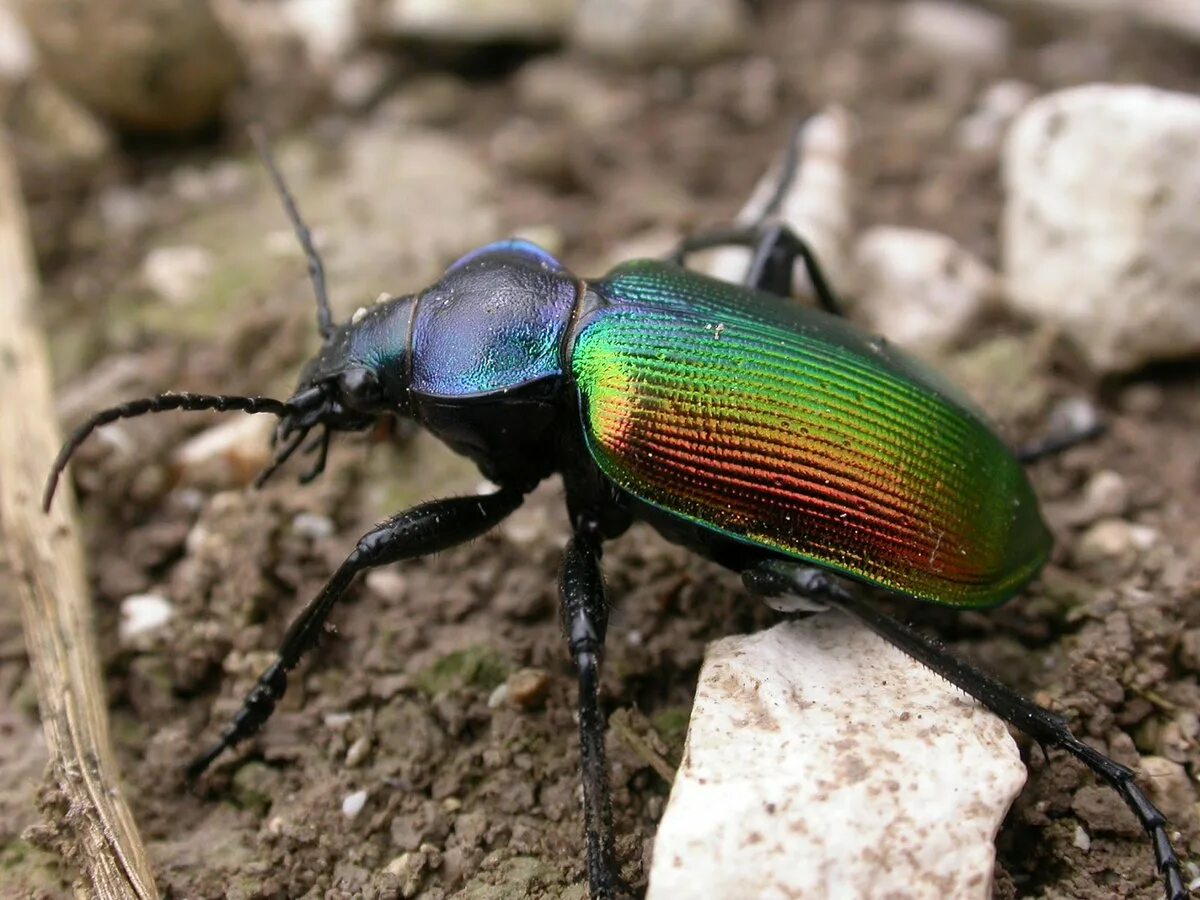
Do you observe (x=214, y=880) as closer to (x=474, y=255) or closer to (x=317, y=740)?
(x=317, y=740)

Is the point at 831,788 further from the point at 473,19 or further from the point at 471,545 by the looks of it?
the point at 473,19

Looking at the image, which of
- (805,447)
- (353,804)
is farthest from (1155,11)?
(353,804)

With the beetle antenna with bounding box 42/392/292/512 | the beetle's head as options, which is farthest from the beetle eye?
the beetle antenna with bounding box 42/392/292/512

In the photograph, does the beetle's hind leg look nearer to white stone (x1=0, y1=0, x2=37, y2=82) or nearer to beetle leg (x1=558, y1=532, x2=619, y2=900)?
beetle leg (x1=558, y1=532, x2=619, y2=900)

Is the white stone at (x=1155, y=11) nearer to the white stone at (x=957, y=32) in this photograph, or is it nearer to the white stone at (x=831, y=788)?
the white stone at (x=957, y=32)

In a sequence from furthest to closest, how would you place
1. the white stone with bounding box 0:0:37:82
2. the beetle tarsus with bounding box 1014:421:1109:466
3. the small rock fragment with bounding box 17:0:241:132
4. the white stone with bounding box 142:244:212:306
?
1. the white stone with bounding box 0:0:37:82
2. the small rock fragment with bounding box 17:0:241:132
3. the white stone with bounding box 142:244:212:306
4. the beetle tarsus with bounding box 1014:421:1109:466

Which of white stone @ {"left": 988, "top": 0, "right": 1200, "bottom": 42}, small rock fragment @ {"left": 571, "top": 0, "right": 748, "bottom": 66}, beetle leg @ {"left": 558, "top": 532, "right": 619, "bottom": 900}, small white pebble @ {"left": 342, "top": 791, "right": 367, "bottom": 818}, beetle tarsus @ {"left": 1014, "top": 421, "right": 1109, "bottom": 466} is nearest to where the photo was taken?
beetle leg @ {"left": 558, "top": 532, "right": 619, "bottom": 900}

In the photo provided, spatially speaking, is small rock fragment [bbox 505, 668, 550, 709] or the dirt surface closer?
the dirt surface

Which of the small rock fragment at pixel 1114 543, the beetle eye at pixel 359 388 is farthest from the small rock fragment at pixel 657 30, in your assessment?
the small rock fragment at pixel 1114 543
